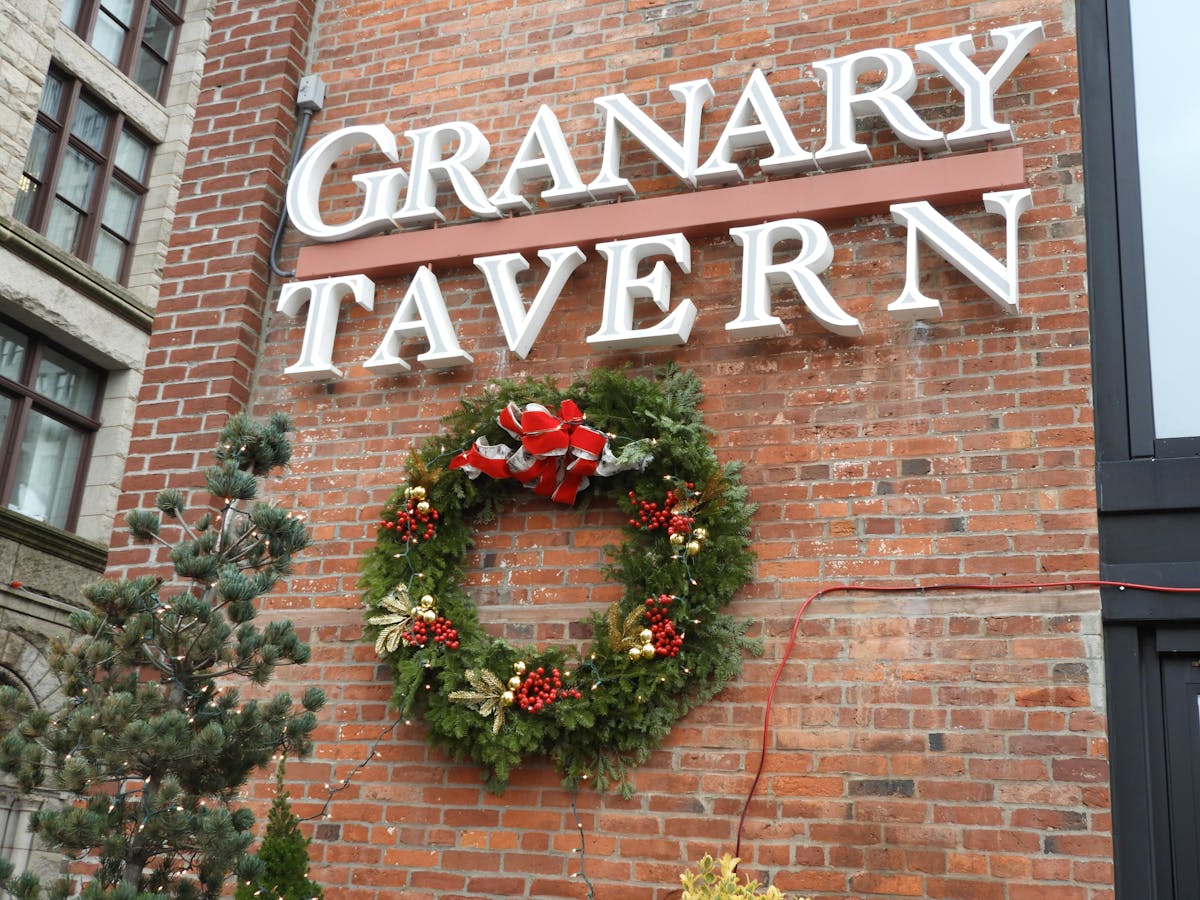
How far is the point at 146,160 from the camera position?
1484 cm

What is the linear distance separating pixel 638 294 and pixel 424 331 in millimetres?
897

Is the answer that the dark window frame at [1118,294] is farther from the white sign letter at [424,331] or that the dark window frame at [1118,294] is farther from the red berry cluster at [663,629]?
the white sign letter at [424,331]

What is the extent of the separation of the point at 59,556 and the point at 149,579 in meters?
9.87

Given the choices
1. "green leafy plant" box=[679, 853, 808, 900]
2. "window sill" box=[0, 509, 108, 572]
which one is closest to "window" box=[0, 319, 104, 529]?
"window sill" box=[0, 509, 108, 572]

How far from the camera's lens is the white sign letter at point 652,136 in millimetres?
4758

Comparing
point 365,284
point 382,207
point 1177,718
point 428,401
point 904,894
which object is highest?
point 382,207

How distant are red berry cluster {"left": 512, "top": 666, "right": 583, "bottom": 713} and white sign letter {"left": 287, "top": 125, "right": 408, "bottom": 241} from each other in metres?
2.11

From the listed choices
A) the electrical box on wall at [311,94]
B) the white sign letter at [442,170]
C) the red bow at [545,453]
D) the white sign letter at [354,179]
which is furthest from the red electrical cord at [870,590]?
the electrical box on wall at [311,94]

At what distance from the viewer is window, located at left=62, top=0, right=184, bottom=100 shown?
13.8 metres

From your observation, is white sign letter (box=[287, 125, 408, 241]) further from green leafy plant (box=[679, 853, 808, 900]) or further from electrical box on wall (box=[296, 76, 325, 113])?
green leafy plant (box=[679, 853, 808, 900])

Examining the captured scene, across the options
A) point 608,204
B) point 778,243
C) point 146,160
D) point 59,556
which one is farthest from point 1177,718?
point 146,160

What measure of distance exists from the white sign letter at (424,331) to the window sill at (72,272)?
8.28 meters

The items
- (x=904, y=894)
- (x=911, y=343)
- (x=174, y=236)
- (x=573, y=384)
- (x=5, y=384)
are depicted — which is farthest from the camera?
(x=5, y=384)

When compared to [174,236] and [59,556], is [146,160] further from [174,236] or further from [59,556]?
[174,236]
